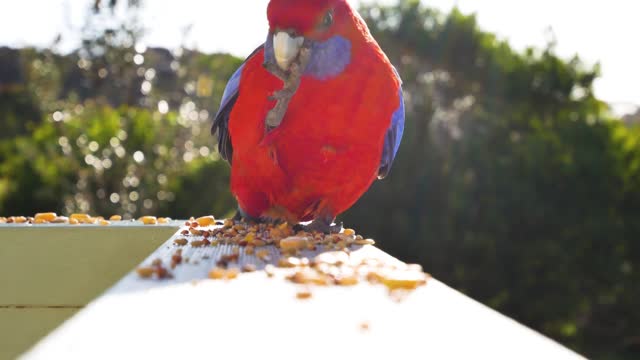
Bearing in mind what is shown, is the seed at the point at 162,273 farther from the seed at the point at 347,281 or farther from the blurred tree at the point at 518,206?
the blurred tree at the point at 518,206

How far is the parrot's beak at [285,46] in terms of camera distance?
62.5 inches

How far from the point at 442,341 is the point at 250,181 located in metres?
1.22

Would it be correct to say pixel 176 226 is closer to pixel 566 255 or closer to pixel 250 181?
pixel 250 181

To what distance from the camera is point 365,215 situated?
19.3 feet

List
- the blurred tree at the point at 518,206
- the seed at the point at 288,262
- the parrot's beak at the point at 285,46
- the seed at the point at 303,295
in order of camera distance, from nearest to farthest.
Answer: the seed at the point at 303,295, the seed at the point at 288,262, the parrot's beak at the point at 285,46, the blurred tree at the point at 518,206

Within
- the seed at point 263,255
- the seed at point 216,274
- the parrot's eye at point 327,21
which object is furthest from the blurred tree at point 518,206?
the seed at point 216,274

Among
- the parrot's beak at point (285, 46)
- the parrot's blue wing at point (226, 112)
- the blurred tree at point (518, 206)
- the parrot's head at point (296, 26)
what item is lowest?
the blurred tree at point (518, 206)

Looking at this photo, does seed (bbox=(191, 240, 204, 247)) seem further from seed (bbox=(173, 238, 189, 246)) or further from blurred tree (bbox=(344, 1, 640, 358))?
blurred tree (bbox=(344, 1, 640, 358))

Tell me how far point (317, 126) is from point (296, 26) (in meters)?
0.26

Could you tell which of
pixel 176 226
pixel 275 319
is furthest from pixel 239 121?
pixel 275 319

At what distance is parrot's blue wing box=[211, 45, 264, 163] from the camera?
1.90 meters

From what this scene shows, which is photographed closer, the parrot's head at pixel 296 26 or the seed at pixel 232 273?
the seed at pixel 232 273

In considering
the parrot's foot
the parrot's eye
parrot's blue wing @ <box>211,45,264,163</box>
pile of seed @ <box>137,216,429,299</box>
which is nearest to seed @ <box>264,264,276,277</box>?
pile of seed @ <box>137,216,429,299</box>

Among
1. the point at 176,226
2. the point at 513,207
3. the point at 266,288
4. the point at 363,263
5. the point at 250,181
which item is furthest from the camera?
the point at 513,207
